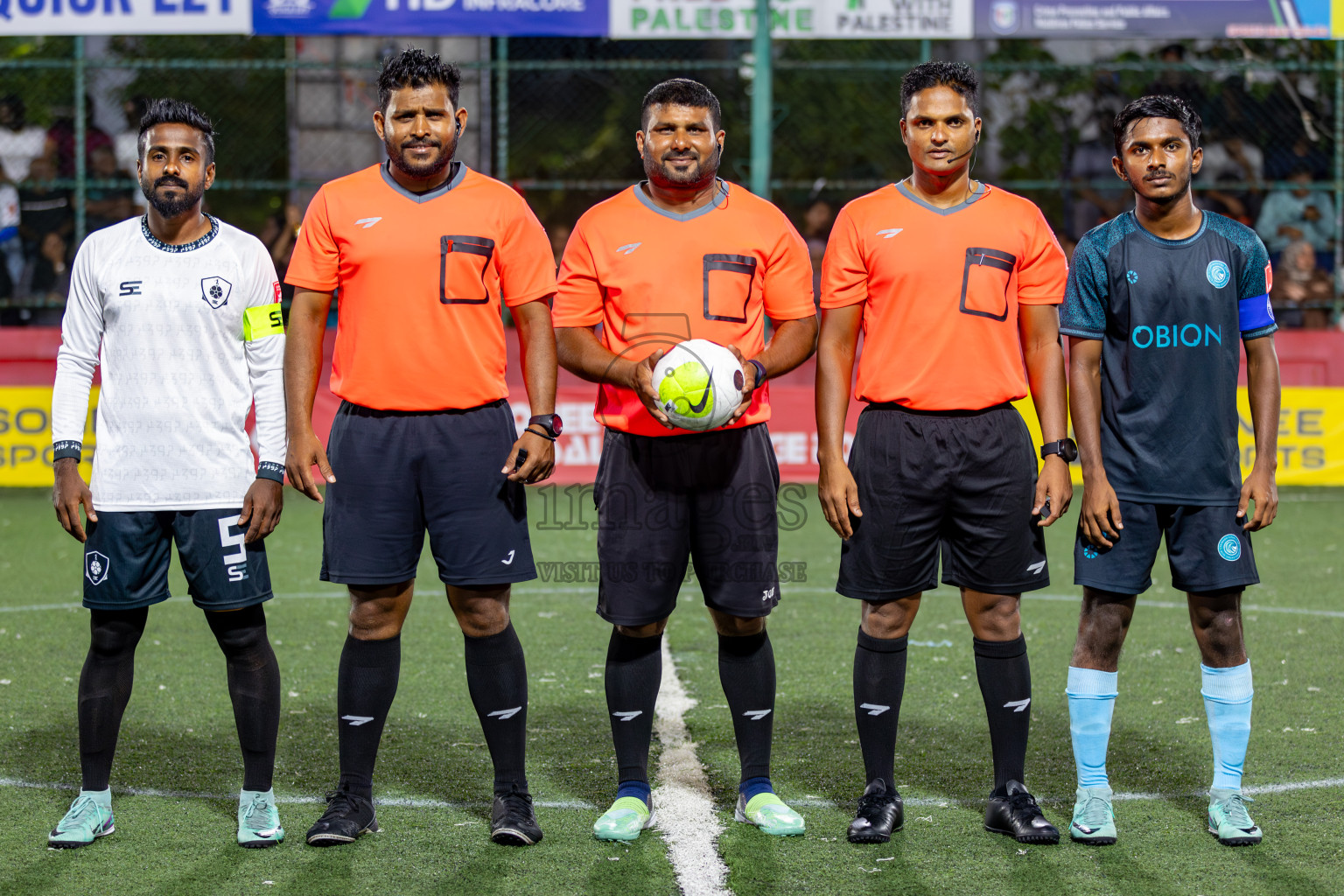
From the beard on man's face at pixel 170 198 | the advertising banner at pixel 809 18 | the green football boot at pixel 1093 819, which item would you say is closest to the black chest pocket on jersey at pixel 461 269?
the beard on man's face at pixel 170 198

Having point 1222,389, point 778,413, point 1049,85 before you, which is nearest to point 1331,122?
point 1049,85

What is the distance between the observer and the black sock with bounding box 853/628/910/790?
4.53 meters

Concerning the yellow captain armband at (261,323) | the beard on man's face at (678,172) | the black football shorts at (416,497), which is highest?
the beard on man's face at (678,172)

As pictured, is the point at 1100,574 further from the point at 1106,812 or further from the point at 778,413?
the point at 778,413

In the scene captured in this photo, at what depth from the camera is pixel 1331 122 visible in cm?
1570

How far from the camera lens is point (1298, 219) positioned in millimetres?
14312

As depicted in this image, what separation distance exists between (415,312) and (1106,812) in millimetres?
2517

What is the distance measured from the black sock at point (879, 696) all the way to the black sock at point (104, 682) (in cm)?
215

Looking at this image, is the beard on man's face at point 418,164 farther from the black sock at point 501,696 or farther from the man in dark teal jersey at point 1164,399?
the man in dark teal jersey at point 1164,399

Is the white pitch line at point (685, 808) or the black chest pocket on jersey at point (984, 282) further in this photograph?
the black chest pocket on jersey at point (984, 282)

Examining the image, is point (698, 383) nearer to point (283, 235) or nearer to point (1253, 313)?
point (1253, 313)

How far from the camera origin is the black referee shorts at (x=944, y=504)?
4.37 metres

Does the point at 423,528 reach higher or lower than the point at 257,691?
higher

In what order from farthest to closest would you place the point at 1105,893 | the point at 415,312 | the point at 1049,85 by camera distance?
the point at 1049,85
the point at 415,312
the point at 1105,893
